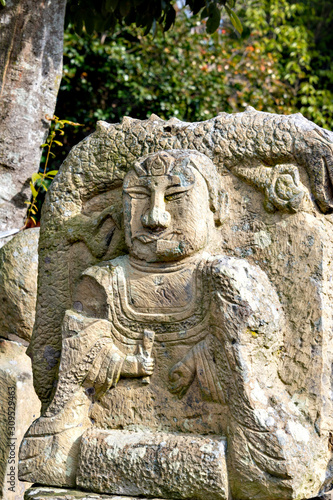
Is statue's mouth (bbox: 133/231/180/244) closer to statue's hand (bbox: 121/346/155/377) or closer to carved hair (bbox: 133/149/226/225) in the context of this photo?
carved hair (bbox: 133/149/226/225)

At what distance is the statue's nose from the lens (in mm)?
2779

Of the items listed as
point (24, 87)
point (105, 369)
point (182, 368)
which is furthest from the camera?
point (24, 87)

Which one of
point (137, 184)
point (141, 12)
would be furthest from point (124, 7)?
point (137, 184)

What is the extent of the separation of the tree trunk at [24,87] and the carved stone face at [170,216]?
6.16 ft

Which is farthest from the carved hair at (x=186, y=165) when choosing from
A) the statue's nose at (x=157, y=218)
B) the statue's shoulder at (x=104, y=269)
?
the statue's shoulder at (x=104, y=269)

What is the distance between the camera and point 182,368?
2.73 meters

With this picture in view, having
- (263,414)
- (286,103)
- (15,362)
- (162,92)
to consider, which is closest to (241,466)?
(263,414)

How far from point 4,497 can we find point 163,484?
2.06m

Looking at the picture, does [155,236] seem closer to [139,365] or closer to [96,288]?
[96,288]

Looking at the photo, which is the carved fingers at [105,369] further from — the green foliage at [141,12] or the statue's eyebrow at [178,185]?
the green foliage at [141,12]

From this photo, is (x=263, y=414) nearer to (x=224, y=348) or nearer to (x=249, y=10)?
(x=224, y=348)

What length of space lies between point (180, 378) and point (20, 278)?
1.78 meters

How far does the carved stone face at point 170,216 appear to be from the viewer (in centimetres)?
279

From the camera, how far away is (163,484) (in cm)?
258
